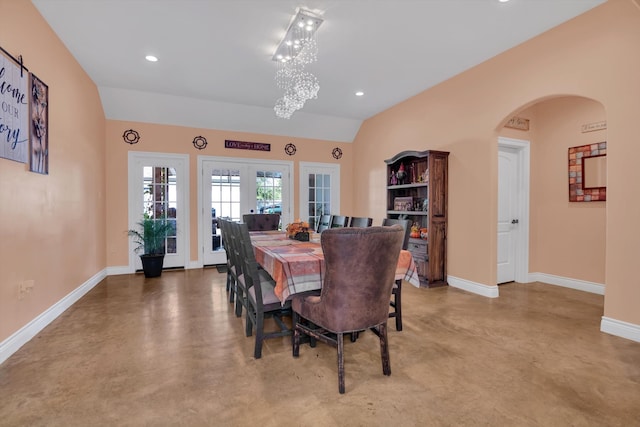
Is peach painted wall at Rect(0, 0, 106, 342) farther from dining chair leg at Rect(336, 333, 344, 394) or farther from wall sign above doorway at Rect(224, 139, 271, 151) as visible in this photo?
dining chair leg at Rect(336, 333, 344, 394)

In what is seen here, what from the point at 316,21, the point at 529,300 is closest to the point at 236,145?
the point at 316,21

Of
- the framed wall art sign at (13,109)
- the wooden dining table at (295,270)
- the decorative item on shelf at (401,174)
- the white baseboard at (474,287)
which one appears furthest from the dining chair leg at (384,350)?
the decorative item on shelf at (401,174)

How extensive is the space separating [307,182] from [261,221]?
2.05 m

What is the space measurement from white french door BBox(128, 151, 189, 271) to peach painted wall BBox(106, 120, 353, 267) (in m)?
0.10

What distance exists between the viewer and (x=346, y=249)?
5.67 ft

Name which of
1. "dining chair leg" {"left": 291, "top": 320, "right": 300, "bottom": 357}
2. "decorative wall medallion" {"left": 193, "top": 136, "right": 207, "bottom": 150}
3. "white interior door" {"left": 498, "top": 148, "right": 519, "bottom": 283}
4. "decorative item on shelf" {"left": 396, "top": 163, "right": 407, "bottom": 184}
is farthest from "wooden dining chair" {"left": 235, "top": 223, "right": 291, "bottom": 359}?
"decorative wall medallion" {"left": 193, "top": 136, "right": 207, "bottom": 150}

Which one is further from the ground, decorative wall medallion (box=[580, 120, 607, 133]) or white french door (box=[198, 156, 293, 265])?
decorative wall medallion (box=[580, 120, 607, 133])

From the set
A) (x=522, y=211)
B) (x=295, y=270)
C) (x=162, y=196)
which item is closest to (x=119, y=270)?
(x=162, y=196)

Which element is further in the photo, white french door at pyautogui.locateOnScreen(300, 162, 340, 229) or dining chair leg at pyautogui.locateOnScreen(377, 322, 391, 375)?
white french door at pyautogui.locateOnScreen(300, 162, 340, 229)

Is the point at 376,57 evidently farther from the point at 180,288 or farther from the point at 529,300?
the point at 180,288

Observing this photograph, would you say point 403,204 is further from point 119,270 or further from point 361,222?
point 119,270

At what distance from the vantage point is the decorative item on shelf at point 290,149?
6.26m

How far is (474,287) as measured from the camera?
3955 millimetres

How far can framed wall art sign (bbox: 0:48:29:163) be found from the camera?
2.23m
